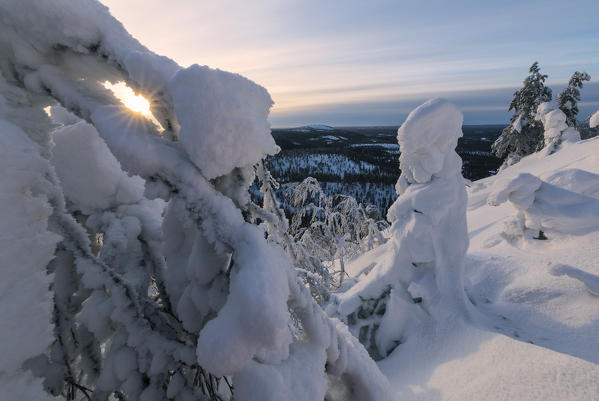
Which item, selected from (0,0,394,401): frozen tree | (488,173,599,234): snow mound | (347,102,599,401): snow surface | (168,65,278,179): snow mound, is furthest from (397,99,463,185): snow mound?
(168,65,278,179): snow mound

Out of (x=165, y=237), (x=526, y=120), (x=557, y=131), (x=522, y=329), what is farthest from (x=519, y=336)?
(x=526, y=120)

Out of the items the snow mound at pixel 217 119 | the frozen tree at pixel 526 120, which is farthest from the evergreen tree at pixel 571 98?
the snow mound at pixel 217 119

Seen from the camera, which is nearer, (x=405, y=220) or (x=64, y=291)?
(x=64, y=291)

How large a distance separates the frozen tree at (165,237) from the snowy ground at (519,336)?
2.52m

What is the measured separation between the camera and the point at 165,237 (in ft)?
4.96

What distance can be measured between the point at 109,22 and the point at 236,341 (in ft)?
4.58

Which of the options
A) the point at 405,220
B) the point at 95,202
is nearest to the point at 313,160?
the point at 405,220

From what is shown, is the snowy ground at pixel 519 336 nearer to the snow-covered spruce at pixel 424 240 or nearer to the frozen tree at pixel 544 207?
the frozen tree at pixel 544 207

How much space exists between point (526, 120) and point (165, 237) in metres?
27.8

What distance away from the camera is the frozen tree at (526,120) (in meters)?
21.7

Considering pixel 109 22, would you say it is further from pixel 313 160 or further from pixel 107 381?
pixel 313 160

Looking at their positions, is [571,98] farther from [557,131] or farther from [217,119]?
[217,119]

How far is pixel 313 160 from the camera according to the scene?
58.6 metres

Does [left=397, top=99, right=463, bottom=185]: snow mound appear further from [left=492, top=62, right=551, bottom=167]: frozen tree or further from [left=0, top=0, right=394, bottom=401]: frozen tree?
[left=492, top=62, right=551, bottom=167]: frozen tree
